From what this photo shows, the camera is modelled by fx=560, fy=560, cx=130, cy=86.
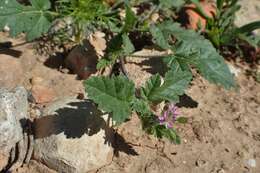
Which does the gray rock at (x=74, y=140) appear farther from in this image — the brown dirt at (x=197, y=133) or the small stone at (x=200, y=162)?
the small stone at (x=200, y=162)

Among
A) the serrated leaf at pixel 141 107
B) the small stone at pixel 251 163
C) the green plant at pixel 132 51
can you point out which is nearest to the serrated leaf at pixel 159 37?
the green plant at pixel 132 51

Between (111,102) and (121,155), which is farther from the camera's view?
(121,155)

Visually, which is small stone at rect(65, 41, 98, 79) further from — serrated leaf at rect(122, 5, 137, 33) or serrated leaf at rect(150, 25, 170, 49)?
serrated leaf at rect(150, 25, 170, 49)

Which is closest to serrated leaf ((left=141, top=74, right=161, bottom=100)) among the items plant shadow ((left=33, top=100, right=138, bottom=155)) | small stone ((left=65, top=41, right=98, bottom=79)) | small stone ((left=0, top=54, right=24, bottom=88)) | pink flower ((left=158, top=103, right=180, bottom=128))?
A: pink flower ((left=158, top=103, right=180, bottom=128))

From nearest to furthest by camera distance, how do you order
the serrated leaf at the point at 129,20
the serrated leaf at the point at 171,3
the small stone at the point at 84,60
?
the serrated leaf at the point at 129,20 < the small stone at the point at 84,60 < the serrated leaf at the point at 171,3

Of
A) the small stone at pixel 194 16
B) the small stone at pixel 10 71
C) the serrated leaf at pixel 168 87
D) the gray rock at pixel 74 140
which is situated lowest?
the gray rock at pixel 74 140

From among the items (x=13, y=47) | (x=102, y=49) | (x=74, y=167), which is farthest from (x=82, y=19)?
(x=74, y=167)

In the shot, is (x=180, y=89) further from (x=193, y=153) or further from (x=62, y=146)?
(x=62, y=146)
